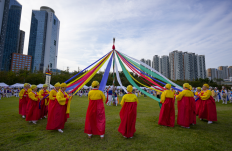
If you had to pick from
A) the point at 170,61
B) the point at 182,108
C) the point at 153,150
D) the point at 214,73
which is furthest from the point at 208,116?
the point at 214,73

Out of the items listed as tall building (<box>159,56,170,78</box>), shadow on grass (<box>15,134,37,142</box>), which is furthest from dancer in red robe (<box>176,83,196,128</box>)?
tall building (<box>159,56,170,78</box>)

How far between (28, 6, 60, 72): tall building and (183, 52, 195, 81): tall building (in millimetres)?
71811

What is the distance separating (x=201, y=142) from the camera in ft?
12.1

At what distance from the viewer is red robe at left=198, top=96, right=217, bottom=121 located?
582 centimetres

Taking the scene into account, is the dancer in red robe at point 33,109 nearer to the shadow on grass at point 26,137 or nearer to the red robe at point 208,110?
the shadow on grass at point 26,137

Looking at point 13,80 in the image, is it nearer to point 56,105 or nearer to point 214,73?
point 56,105

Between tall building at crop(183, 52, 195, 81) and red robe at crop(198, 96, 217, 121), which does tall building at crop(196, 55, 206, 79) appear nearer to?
tall building at crop(183, 52, 195, 81)

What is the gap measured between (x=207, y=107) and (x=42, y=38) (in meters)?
81.3

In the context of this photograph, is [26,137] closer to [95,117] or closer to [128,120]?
[95,117]

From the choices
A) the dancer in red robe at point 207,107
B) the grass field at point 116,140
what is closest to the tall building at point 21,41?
the grass field at point 116,140

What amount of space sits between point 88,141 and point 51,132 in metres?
1.69

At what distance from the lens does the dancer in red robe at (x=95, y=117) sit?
394cm

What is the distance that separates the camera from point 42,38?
226 feet

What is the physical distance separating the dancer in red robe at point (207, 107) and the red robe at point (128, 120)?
14.0 feet
